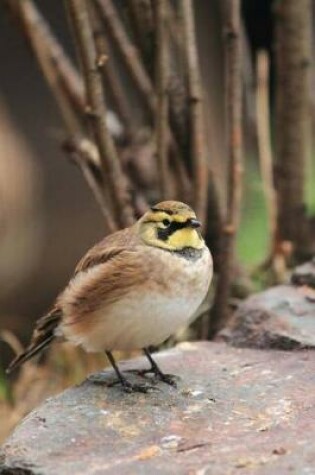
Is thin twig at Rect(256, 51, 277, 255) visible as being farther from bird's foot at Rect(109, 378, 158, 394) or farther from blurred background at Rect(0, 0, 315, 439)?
bird's foot at Rect(109, 378, 158, 394)

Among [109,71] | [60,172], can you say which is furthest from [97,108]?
[60,172]

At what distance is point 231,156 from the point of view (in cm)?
497

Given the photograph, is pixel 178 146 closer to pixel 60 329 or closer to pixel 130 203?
pixel 130 203

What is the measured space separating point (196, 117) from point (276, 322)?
1.06 meters

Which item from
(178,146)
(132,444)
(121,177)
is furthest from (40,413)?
(178,146)

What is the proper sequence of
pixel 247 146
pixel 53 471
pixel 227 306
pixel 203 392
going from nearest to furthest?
pixel 53 471, pixel 203 392, pixel 227 306, pixel 247 146

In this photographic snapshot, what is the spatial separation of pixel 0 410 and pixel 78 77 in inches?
60.5

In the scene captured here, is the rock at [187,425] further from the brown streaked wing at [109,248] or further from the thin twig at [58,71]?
the thin twig at [58,71]

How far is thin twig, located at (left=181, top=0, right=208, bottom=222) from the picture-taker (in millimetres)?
4676

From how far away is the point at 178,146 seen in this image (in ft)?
16.4

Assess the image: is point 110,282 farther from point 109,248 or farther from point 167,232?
point 167,232

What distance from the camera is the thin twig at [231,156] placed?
15.7 feet

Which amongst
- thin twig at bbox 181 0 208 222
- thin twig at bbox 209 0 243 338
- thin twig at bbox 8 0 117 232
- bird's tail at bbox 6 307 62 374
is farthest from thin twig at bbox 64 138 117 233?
bird's tail at bbox 6 307 62 374

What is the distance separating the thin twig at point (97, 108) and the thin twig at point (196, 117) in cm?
32
